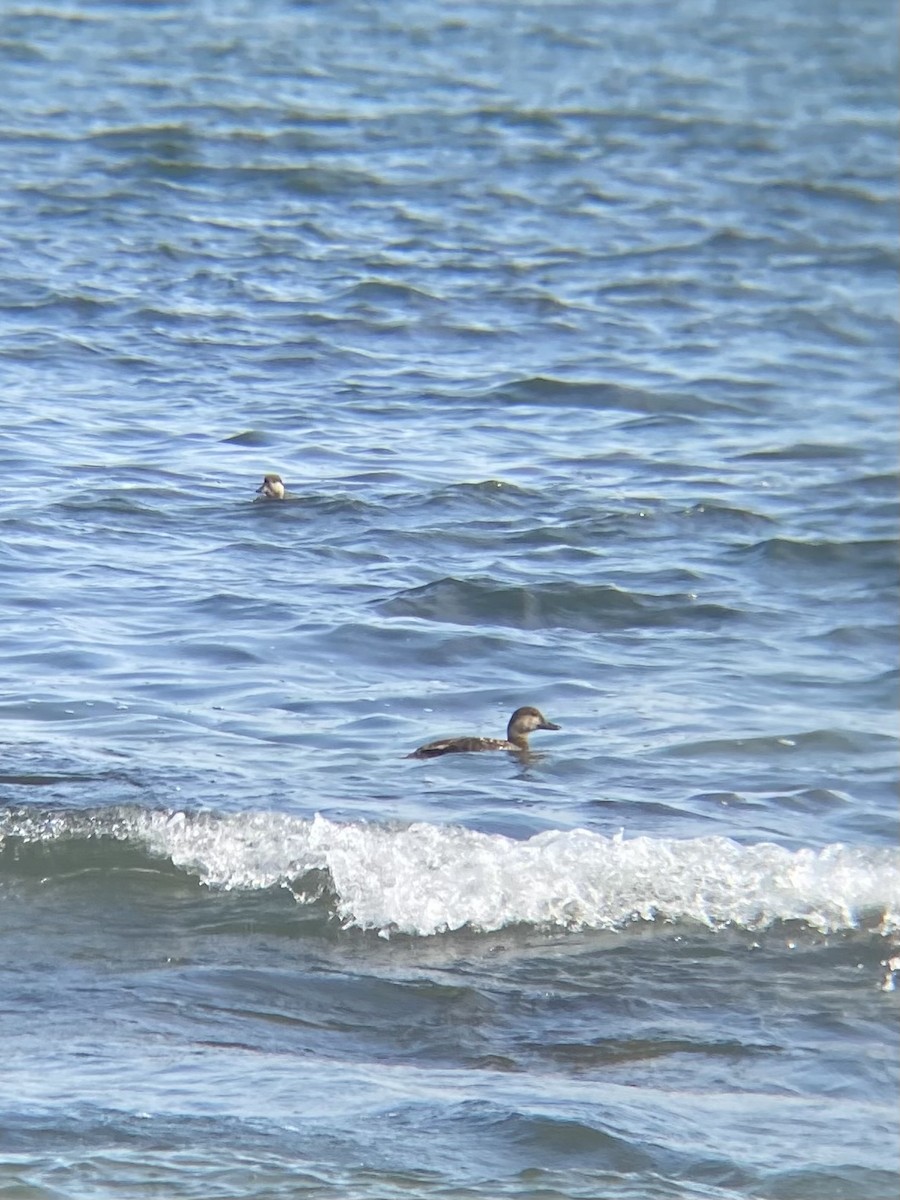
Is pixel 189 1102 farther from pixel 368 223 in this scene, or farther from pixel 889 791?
pixel 368 223

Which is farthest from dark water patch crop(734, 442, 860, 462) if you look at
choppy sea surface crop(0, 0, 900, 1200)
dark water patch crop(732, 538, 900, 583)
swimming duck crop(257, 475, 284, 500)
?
swimming duck crop(257, 475, 284, 500)

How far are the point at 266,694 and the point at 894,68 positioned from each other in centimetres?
2046

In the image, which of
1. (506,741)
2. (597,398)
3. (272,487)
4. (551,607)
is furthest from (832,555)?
(506,741)

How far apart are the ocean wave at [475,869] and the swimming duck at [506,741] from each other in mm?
1009

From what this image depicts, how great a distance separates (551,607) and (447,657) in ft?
3.25

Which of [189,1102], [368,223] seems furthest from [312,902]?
[368,223]

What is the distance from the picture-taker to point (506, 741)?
8570 millimetres

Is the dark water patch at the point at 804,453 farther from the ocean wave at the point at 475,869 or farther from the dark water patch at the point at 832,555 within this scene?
the ocean wave at the point at 475,869

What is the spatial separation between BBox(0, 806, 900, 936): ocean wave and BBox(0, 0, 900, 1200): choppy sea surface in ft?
0.07

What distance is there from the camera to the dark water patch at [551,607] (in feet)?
34.4

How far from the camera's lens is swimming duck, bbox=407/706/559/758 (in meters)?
8.41

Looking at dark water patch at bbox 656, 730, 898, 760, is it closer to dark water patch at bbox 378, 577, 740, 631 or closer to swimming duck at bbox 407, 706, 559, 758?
swimming duck at bbox 407, 706, 559, 758

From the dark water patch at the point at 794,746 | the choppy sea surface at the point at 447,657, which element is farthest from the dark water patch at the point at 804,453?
the dark water patch at the point at 794,746

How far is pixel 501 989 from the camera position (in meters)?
6.19
